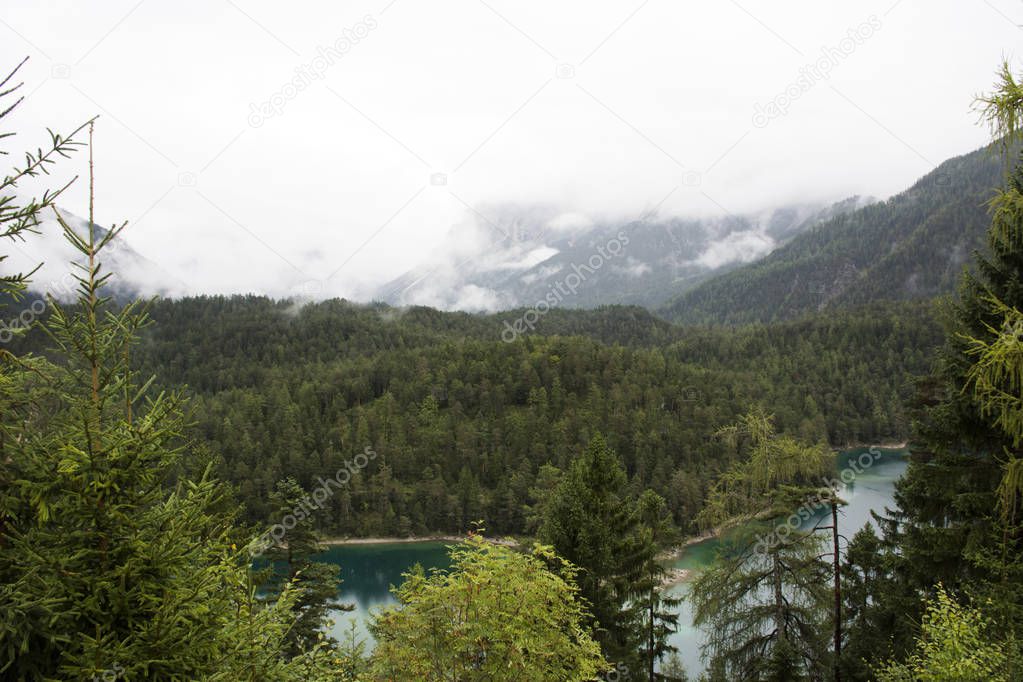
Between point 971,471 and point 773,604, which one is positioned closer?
point 971,471

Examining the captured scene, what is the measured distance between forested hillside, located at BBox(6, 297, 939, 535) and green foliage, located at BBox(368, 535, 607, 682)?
125 ft

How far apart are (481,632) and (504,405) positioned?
8987 cm

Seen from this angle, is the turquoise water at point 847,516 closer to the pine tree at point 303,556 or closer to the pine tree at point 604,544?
the pine tree at point 604,544

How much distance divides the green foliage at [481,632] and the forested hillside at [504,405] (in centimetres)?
3822

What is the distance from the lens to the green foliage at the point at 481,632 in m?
8.36

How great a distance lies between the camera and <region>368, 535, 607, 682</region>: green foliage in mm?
8359

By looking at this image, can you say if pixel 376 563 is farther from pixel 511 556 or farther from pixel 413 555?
pixel 511 556

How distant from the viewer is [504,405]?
97.9 meters

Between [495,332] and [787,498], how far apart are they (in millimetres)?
155049

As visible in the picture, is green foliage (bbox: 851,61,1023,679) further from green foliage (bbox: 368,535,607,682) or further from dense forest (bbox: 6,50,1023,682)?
green foliage (bbox: 368,535,607,682)

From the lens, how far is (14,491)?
14.7 feet

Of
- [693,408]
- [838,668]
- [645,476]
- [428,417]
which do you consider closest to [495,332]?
[428,417]

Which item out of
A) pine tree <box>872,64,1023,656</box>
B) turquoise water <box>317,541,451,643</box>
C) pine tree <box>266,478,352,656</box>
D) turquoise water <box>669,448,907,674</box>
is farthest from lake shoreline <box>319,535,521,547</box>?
pine tree <box>872,64,1023,656</box>

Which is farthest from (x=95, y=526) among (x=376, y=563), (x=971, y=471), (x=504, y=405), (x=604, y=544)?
(x=504, y=405)
